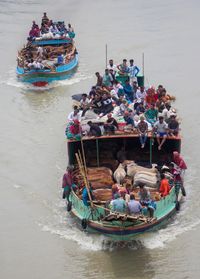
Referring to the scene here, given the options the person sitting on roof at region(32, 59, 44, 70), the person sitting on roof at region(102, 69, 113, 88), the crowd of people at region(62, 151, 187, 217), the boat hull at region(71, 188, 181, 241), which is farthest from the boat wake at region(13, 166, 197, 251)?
the person sitting on roof at region(32, 59, 44, 70)

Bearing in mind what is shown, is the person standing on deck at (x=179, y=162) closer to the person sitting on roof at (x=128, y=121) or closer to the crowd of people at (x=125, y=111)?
the crowd of people at (x=125, y=111)

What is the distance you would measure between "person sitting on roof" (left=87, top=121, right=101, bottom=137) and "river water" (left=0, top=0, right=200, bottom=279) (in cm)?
226

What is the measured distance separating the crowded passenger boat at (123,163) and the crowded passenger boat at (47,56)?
26.9 ft

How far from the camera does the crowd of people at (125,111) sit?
18.0 m

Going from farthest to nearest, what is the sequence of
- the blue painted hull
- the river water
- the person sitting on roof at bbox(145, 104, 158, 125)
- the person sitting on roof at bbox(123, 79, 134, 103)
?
the blue painted hull
the person sitting on roof at bbox(123, 79, 134, 103)
the person sitting on roof at bbox(145, 104, 158, 125)
the river water

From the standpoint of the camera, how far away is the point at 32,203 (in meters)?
18.7

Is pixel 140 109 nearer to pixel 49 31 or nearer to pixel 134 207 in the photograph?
pixel 134 207

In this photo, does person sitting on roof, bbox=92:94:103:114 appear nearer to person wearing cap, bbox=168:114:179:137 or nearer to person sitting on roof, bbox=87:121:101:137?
person sitting on roof, bbox=87:121:101:137

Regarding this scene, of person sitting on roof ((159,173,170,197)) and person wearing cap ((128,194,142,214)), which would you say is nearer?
person wearing cap ((128,194,142,214))

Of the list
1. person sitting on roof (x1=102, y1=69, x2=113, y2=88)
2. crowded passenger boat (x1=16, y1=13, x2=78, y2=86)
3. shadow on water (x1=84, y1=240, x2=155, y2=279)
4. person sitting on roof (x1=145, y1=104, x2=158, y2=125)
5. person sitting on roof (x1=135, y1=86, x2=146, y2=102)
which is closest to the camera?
shadow on water (x1=84, y1=240, x2=155, y2=279)

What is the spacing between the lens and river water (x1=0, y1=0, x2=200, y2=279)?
1583 centimetres

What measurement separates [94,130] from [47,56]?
43.2ft

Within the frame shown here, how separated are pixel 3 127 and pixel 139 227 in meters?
11.1

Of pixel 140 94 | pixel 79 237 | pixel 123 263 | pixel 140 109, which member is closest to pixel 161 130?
pixel 140 109
